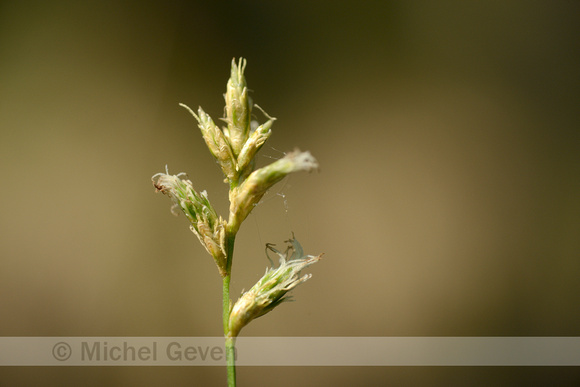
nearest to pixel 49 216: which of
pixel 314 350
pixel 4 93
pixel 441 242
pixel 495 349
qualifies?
pixel 4 93

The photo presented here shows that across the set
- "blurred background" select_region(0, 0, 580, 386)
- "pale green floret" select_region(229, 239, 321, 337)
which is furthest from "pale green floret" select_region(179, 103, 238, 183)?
"blurred background" select_region(0, 0, 580, 386)

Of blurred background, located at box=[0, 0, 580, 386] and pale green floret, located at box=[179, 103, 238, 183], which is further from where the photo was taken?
blurred background, located at box=[0, 0, 580, 386]

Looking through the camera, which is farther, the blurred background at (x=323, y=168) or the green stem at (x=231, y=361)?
the blurred background at (x=323, y=168)

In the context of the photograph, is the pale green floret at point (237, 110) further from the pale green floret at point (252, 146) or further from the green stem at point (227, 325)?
the green stem at point (227, 325)

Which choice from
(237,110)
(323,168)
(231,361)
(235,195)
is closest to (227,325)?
(231,361)

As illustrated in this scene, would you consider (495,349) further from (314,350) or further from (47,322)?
(47,322)

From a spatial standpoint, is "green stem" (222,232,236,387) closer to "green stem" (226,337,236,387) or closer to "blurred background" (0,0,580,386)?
"green stem" (226,337,236,387)

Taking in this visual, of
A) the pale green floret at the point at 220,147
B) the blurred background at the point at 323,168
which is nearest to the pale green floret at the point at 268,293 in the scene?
the pale green floret at the point at 220,147

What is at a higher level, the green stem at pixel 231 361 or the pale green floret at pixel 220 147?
the pale green floret at pixel 220 147

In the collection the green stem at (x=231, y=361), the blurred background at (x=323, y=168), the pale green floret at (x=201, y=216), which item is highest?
the blurred background at (x=323, y=168)

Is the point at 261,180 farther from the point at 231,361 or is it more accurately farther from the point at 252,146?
the point at 231,361
